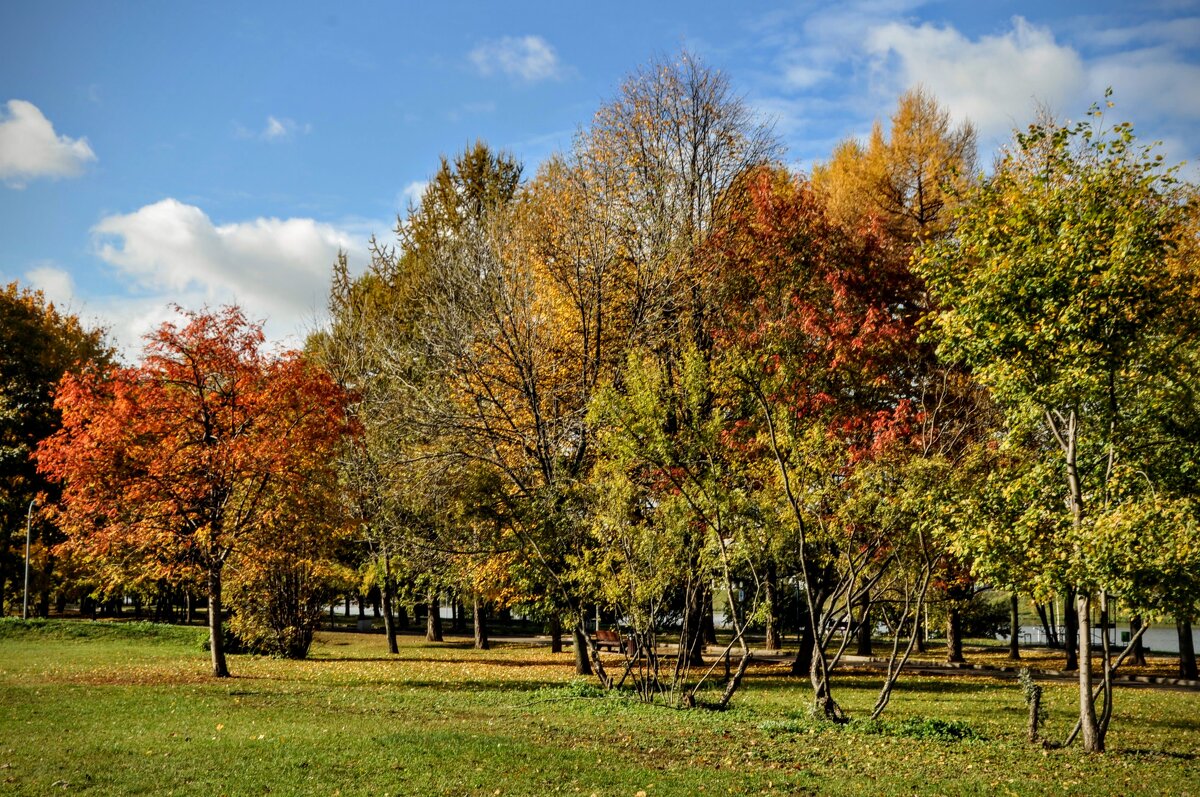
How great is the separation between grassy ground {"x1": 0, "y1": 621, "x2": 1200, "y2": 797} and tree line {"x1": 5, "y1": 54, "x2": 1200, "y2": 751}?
137cm

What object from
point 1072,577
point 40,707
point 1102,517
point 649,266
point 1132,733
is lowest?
point 1132,733

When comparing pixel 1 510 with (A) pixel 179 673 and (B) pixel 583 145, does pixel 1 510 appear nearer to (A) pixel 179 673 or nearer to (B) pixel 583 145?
(A) pixel 179 673

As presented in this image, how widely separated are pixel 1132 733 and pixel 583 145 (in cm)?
1883

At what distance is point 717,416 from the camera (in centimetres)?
1325

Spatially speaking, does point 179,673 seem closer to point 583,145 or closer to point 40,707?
point 40,707

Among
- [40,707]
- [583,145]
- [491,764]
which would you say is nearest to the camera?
[491,764]

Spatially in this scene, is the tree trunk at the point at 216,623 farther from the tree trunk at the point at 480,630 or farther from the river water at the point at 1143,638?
the river water at the point at 1143,638

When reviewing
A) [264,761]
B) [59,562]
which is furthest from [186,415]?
[59,562]

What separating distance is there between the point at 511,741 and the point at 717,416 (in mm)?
5986

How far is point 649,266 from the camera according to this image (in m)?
20.0

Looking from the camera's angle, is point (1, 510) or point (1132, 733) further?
point (1, 510)

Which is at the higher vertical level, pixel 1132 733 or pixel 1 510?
pixel 1 510

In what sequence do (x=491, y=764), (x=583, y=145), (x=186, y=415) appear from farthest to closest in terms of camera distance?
(x=583, y=145) < (x=186, y=415) < (x=491, y=764)

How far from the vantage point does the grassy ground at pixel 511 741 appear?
26.1 feet
